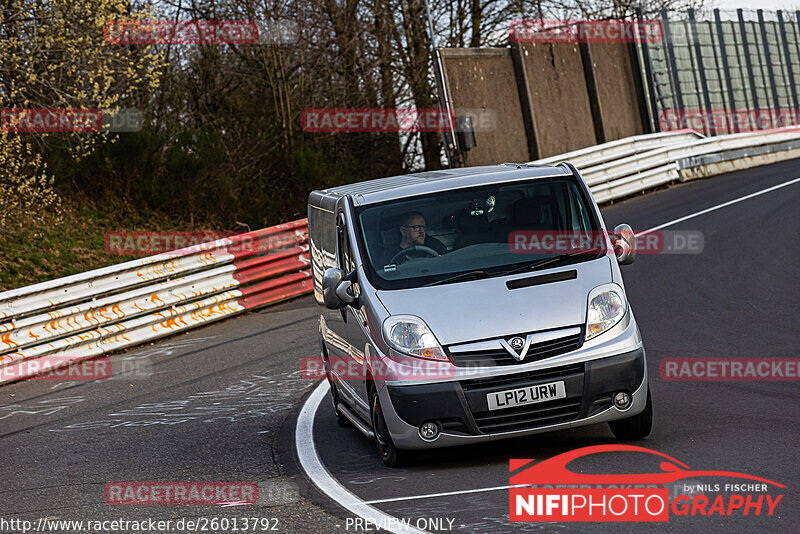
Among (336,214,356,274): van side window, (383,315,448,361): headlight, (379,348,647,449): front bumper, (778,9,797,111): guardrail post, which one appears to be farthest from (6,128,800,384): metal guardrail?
(778,9,797,111): guardrail post

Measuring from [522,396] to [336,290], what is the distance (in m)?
1.62

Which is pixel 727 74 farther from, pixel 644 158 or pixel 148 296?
pixel 148 296

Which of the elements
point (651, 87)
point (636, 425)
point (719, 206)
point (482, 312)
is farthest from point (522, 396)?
point (651, 87)

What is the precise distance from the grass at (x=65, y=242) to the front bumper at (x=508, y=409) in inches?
434

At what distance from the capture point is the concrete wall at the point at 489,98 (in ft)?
82.9

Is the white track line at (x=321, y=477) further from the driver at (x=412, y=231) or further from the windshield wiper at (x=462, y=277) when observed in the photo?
the driver at (x=412, y=231)

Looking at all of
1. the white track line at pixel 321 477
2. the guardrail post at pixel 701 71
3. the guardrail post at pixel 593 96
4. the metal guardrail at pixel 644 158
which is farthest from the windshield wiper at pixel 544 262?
the guardrail post at pixel 701 71

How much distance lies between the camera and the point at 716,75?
29.4 metres

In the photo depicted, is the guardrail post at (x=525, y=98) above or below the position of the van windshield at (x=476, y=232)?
above

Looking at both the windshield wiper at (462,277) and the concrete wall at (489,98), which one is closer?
the windshield wiper at (462,277)

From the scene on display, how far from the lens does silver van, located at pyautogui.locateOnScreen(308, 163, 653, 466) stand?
21.6 ft

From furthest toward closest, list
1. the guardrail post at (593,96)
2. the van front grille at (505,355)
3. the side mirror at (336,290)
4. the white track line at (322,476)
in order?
the guardrail post at (593,96)
the side mirror at (336,290)
the van front grille at (505,355)
the white track line at (322,476)

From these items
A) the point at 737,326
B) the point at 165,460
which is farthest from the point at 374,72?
the point at 165,460

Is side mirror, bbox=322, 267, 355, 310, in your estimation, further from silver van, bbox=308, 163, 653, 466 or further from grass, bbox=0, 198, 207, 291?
grass, bbox=0, 198, 207, 291
